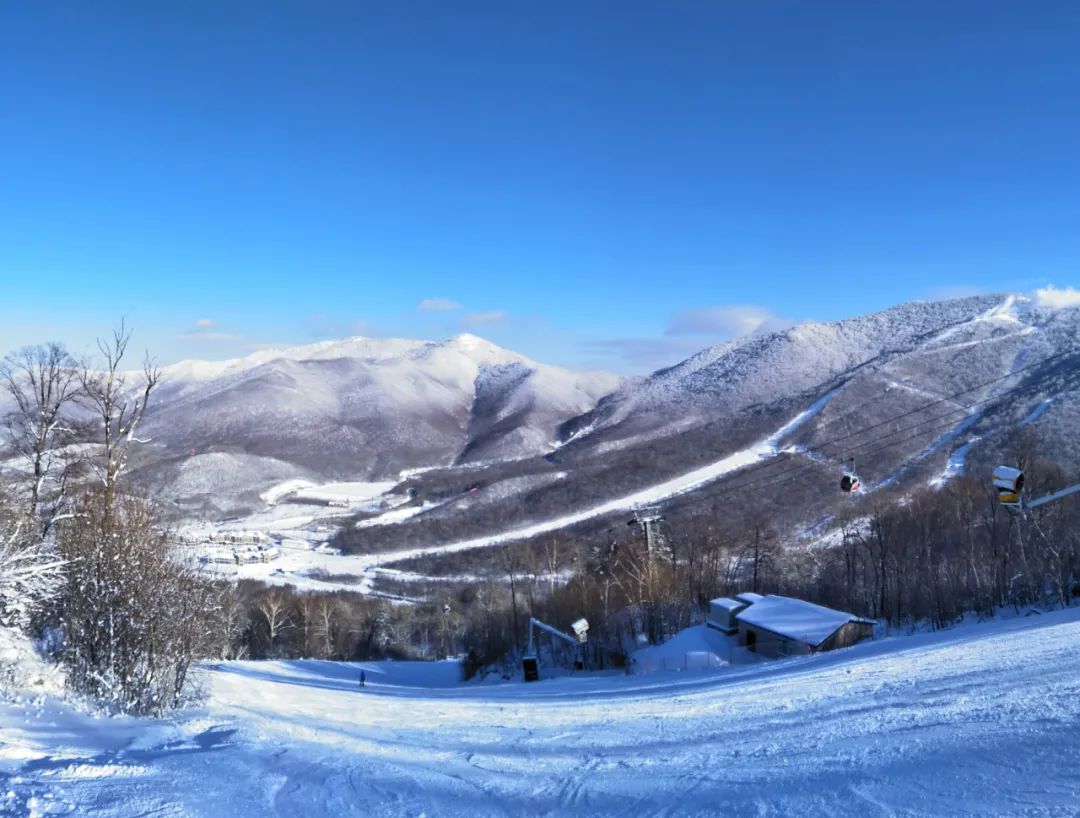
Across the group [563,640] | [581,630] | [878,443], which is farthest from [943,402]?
[581,630]

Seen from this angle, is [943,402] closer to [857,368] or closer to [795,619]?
[857,368]

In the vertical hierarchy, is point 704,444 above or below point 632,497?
above

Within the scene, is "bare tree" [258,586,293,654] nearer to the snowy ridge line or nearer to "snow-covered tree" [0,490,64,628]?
the snowy ridge line

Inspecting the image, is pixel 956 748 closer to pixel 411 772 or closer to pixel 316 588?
pixel 411 772

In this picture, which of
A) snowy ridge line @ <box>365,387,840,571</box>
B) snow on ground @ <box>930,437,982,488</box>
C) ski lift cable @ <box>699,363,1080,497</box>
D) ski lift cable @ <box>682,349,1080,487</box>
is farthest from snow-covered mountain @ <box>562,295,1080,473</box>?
snowy ridge line @ <box>365,387,840,571</box>

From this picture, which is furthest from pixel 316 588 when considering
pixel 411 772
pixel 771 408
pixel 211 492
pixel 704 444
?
pixel 771 408

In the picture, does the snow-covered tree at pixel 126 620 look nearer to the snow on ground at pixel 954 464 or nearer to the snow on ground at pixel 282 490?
the snow on ground at pixel 954 464
